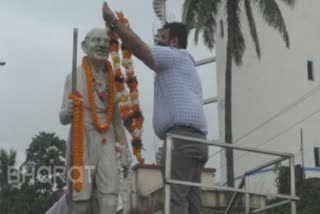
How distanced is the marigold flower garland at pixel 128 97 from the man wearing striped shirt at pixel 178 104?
62cm

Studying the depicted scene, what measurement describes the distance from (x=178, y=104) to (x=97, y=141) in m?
0.99

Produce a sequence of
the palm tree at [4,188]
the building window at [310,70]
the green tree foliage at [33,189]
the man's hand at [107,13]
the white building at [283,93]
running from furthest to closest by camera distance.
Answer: the palm tree at [4,188], the green tree foliage at [33,189], the building window at [310,70], the white building at [283,93], the man's hand at [107,13]

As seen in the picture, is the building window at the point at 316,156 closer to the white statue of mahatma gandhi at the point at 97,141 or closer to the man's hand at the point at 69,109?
the white statue of mahatma gandhi at the point at 97,141

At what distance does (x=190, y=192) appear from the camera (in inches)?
265

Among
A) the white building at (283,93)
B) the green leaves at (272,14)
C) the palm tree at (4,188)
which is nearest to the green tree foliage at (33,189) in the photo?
the palm tree at (4,188)

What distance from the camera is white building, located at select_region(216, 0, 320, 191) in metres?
39.4

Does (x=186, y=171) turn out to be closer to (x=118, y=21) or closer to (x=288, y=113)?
(x=118, y=21)

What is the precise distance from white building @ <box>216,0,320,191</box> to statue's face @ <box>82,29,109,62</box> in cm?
3150

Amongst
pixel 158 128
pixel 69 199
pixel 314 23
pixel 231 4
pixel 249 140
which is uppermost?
pixel 314 23

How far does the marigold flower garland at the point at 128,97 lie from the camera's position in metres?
7.46

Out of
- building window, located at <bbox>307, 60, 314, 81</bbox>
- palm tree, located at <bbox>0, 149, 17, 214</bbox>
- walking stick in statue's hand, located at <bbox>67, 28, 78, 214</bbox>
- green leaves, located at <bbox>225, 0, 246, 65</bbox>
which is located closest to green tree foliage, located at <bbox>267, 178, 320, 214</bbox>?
green leaves, located at <bbox>225, 0, 246, 65</bbox>

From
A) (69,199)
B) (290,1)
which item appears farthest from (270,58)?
(69,199)

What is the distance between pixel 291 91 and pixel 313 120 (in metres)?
1.85

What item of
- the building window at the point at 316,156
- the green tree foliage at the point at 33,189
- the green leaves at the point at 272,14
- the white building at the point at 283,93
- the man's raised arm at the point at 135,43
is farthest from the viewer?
the green tree foliage at the point at 33,189
